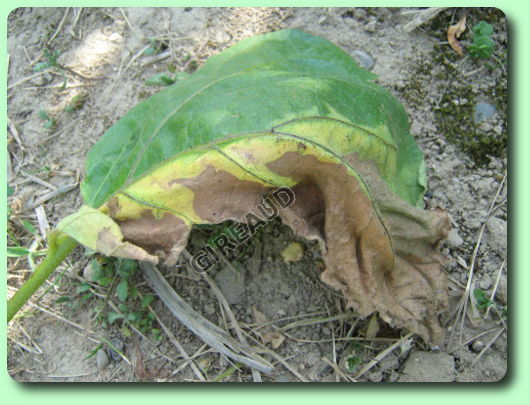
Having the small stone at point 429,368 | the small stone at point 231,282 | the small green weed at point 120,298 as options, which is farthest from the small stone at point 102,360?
the small stone at point 429,368

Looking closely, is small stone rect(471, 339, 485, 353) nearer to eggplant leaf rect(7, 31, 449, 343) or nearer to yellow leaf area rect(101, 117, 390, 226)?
eggplant leaf rect(7, 31, 449, 343)

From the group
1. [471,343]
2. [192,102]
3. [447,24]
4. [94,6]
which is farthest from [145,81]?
[471,343]

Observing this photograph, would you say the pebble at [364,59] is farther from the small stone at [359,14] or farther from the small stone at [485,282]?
the small stone at [485,282]

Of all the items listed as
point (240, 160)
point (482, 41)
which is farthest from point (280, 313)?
point (482, 41)

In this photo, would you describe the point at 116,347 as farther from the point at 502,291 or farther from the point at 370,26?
the point at 370,26

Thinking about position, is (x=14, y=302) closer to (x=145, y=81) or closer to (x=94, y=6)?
(x=145, y=81)
